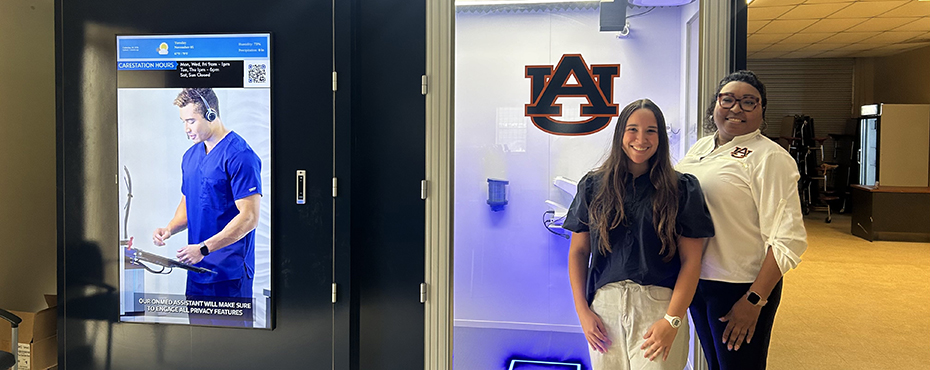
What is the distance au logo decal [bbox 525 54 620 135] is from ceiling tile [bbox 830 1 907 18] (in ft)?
19.4

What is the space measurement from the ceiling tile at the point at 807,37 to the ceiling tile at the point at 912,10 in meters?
1.29

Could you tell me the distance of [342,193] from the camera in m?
2.69

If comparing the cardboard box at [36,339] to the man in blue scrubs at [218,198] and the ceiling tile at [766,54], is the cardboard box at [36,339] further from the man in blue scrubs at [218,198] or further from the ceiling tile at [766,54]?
the ceiling tile at [766,54]

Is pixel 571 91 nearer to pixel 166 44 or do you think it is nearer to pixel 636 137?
pixel 636 137

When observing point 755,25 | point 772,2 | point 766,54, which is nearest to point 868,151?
point 766,54

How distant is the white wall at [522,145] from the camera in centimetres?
252

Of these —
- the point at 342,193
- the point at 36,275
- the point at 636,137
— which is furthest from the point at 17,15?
the point at 636,137

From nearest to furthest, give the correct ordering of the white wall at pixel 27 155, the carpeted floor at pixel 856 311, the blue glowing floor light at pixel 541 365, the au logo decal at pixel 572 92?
the au logo decal at pixel 572 92, the blue glowing floor light at pixel 541 365, the white wall at pixel 27 155, the carpeted floor at pixel 856 311

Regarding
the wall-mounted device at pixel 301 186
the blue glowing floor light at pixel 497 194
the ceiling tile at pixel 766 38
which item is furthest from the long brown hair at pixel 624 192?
the ceiling tile at pixel 766 38

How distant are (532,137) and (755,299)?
1.13 meters

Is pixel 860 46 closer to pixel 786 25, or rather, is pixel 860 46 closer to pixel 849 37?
pixel 849 37

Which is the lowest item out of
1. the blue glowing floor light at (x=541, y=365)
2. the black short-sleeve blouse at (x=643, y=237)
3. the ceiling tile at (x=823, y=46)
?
the blue glowing floor light at (x=541, y=365)

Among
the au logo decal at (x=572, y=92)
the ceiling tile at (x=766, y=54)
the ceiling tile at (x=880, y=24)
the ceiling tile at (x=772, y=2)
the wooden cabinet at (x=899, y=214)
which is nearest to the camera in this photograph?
the au logo decal at (x=572, y=92)

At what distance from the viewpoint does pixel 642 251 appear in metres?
1.97
